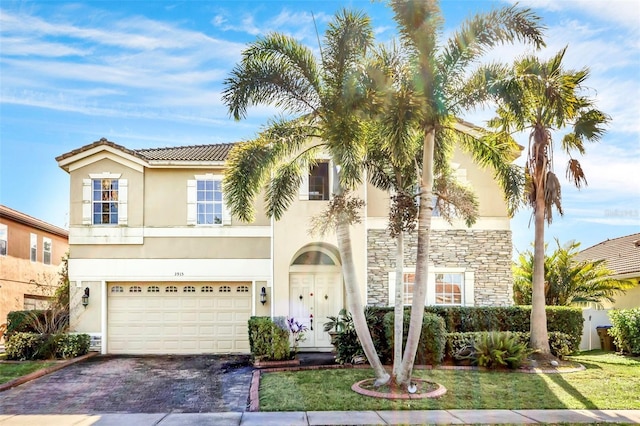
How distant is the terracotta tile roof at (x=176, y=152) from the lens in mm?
20188

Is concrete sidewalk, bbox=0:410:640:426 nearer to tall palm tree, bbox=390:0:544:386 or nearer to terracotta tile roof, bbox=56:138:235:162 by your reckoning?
tall palm tree, bbox=390:0:544:386

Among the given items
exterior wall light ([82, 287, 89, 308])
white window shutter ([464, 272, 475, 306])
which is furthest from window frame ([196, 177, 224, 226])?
white window shutter ([464, 272, 475, 306])

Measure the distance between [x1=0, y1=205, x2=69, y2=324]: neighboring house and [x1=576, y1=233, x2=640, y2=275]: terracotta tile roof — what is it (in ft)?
72.8

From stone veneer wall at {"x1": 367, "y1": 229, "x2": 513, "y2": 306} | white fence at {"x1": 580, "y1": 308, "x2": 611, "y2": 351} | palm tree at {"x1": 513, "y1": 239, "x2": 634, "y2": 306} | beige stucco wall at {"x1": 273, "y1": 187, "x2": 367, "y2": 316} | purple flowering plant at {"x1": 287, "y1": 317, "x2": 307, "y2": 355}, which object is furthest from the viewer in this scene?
palm tree at {"x1": 513, "y1": 239, "x2": 634, "y2": 306}

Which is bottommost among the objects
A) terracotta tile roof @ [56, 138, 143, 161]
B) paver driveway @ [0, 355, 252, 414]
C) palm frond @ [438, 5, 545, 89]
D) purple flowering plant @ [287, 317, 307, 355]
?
paver driveway @ [0, 355, 252, 414]

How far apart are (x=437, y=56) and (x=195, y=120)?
248 inches

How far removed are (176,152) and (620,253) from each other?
63.1 feet

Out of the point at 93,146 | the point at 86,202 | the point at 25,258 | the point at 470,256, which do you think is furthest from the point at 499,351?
the point at 25,258

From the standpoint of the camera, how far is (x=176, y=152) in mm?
22281

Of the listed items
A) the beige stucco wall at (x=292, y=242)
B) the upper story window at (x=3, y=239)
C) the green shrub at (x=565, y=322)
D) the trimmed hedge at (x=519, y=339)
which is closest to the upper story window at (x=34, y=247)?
the upper story window at (x=3, y=239)

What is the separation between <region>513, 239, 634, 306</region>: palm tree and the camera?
2281 centimetres

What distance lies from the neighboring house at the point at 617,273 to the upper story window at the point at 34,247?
75.1 feet

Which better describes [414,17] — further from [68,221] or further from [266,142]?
[68,221]

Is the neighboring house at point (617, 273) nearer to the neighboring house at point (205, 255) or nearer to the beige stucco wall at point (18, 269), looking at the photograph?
the neighboring house at point (205, 255)
